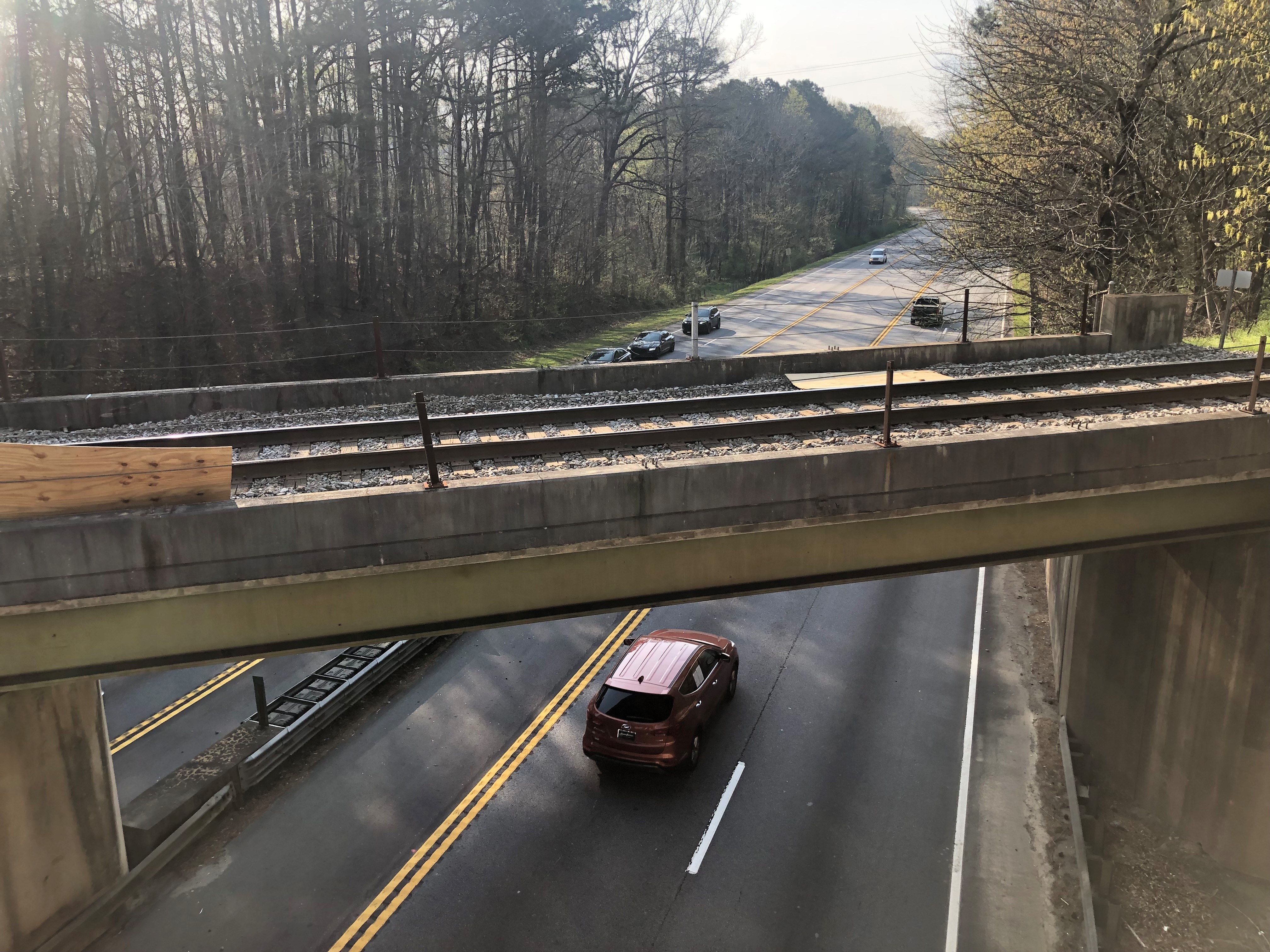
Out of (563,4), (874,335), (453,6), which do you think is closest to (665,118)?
(563,4)

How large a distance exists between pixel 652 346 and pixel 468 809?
23.2 metres

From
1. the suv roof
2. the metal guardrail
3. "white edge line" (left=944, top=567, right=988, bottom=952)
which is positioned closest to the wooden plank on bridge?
the metal guardrail

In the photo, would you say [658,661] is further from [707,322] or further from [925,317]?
[925,317]

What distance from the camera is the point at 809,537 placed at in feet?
25.0

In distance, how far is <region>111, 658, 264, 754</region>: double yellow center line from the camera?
39.2 feet

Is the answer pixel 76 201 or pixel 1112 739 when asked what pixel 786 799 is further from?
pixel 76 201

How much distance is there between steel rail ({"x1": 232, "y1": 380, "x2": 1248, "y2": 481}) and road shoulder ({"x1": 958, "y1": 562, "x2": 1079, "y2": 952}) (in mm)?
5072

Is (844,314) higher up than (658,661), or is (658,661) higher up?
(844,314)

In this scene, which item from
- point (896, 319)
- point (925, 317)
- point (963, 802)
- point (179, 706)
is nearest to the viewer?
point (963, 802)

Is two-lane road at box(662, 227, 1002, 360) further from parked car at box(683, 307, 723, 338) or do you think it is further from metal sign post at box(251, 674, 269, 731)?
metal sign post at box(251, 674, 269, 731)

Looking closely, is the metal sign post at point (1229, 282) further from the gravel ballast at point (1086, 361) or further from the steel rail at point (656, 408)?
the steel rail at point (656, 408)

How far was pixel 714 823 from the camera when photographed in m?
10.1

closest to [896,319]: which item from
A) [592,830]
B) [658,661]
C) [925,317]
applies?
[925,317]

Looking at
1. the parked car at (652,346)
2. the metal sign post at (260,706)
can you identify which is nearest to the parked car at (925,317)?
the parked car at (652,346)
